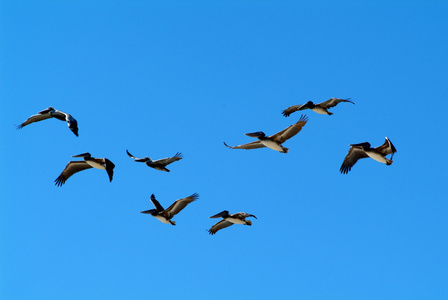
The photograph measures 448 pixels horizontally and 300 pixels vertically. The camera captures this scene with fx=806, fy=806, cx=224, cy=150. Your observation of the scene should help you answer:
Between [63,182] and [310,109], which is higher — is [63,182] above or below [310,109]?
below

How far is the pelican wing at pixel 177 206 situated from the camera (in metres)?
31.7

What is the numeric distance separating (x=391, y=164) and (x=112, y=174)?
10.7 m

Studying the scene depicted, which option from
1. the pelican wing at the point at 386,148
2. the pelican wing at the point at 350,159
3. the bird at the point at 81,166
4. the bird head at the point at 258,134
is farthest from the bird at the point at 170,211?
the pelican wing at the point at 386,148

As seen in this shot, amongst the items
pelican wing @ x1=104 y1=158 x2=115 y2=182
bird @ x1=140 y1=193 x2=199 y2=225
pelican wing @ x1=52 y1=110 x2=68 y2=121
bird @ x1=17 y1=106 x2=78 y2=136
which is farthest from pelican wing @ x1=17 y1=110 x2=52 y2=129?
bird @ x1=140 y1=193 x2=199 y2=225

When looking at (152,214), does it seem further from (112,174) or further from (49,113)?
(49,113)

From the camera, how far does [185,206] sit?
105ft

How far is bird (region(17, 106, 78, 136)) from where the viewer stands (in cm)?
2738

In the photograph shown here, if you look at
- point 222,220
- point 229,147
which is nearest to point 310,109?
point 229,147

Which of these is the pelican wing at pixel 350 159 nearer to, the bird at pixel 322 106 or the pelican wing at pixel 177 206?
the bird at pixel 322 106

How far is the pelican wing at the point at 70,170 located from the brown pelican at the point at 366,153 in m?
10.6

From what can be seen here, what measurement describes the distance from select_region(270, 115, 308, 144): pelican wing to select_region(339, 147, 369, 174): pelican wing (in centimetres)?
271

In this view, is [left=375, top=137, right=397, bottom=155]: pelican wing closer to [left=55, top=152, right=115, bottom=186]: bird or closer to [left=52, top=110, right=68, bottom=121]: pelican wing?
[left=55, top=152, right=115, bottom=186]: bird

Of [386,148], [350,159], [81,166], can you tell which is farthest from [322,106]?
[81,166]

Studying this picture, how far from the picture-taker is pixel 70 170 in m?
33.2
